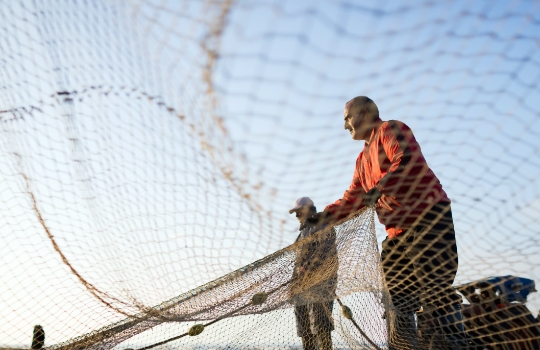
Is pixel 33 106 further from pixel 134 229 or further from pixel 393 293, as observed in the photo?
pixel 393 293

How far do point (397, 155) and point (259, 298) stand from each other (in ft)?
4.69

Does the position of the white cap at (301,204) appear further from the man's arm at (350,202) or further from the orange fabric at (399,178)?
the orange fabric at (399,178)

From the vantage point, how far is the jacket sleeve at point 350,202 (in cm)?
275

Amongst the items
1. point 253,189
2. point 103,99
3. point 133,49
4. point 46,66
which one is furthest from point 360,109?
point 46,66

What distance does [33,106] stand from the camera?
2.77 metres

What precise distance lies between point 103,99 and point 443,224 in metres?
1.99

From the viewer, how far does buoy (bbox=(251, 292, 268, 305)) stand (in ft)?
9.87

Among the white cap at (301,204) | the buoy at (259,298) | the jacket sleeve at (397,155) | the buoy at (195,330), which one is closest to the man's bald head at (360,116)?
the jacket sleeve at (397,155)

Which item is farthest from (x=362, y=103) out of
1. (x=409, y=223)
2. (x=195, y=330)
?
(x=195, y=330)

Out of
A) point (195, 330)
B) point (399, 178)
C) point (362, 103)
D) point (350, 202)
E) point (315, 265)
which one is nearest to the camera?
point (399, 178)

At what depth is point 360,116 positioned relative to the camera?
2408 mm

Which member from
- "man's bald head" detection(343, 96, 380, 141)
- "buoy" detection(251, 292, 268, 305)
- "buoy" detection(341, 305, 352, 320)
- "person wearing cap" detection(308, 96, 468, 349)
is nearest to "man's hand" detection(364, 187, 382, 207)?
"person wearing cap" detection(308, 96, 468, 349)

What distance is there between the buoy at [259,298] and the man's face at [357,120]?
1289 mm

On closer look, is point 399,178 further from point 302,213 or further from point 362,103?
point 302,213
